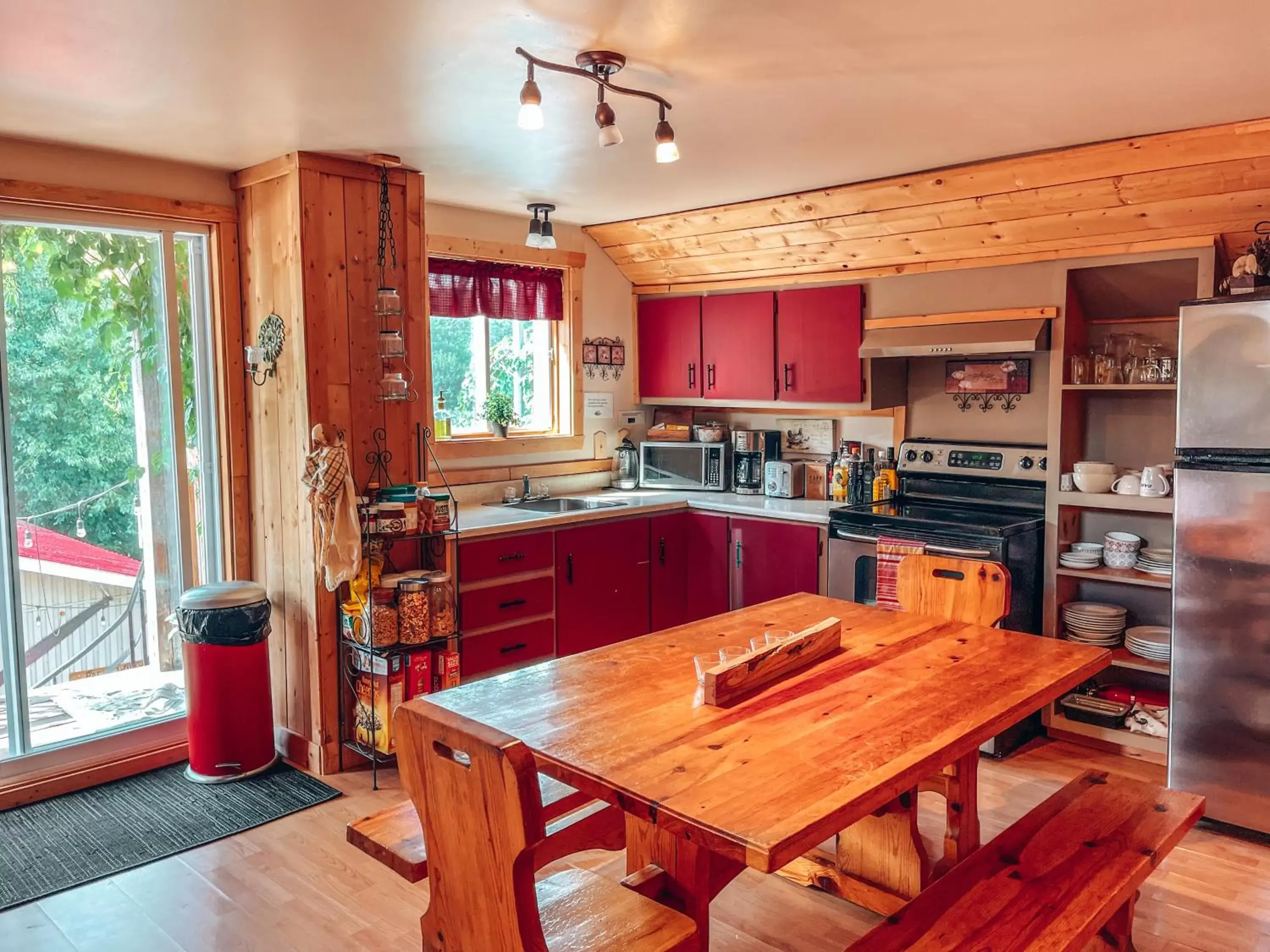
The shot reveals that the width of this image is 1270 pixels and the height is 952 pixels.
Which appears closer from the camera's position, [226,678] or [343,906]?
[343,906]

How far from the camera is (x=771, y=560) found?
458cm

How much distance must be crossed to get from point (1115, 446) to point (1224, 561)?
1.10 meters

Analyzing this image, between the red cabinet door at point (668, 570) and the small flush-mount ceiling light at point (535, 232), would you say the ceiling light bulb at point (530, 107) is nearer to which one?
the small flush-mount ceiling light at point (535, 232)

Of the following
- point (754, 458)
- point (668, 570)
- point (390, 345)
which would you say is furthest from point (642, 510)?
point (390, 345)

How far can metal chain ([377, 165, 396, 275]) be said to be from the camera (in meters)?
3.66

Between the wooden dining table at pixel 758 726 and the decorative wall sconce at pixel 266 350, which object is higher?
the decorative wall sconce at pixel 266 350

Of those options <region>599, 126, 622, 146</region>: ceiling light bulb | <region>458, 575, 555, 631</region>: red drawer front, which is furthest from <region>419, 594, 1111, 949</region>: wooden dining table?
<region>458, 575, 555, 631</region>: red drawer front

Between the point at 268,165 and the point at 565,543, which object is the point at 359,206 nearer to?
the point at 268,165

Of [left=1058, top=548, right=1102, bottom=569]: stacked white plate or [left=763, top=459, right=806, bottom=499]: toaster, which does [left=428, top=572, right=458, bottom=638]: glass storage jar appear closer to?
[left=763, top=459, right=806, bottom=499]: toaster

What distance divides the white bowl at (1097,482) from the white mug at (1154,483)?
14cm

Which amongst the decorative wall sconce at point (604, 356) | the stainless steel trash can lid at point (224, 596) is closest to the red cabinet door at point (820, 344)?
the decorative wall sconce at point (604, 356)

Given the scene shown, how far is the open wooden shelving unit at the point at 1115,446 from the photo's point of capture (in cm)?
374

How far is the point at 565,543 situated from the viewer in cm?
434

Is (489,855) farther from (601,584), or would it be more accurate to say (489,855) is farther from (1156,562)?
(1156,562)
